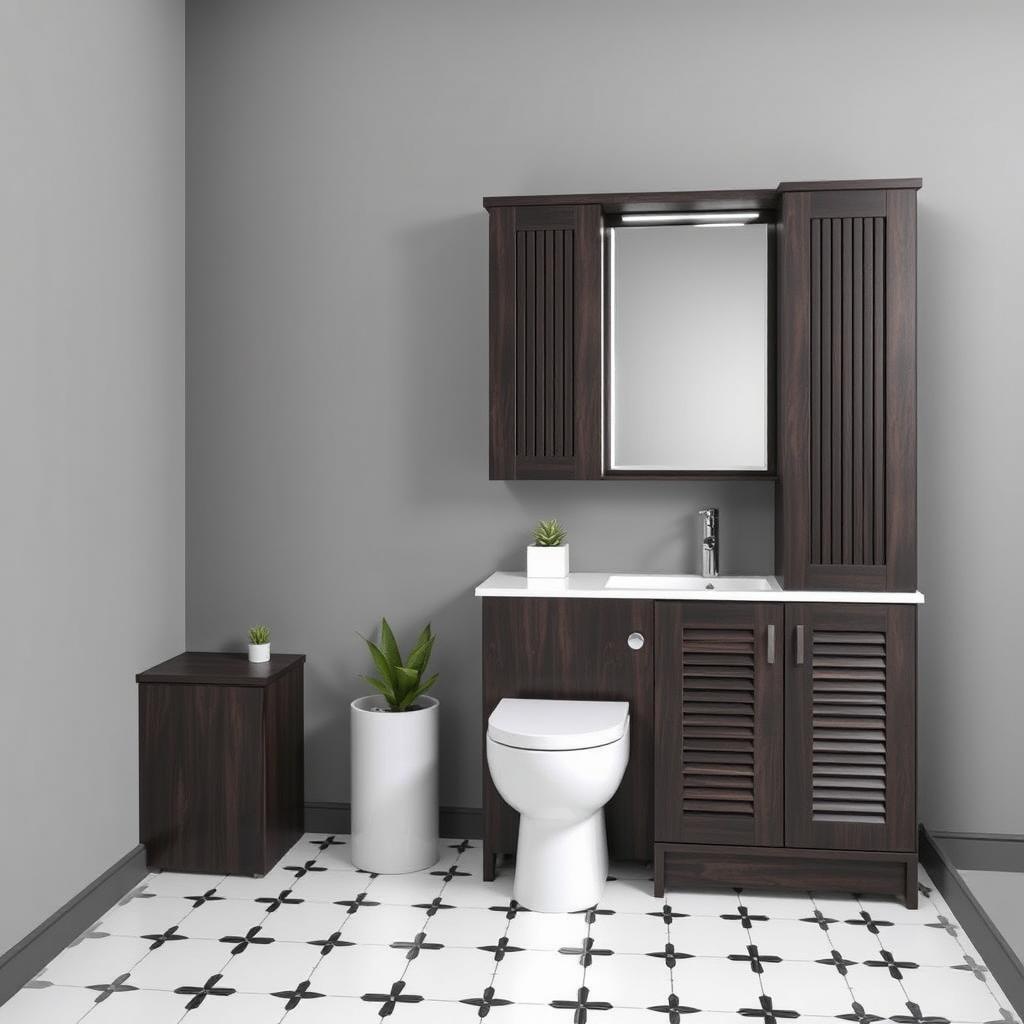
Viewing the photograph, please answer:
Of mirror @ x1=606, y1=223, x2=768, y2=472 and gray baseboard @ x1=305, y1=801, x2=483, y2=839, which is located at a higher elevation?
mirror @ x1=606, y1=223, x2=768, y2=472

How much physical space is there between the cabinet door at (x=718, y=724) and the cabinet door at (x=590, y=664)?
5cm

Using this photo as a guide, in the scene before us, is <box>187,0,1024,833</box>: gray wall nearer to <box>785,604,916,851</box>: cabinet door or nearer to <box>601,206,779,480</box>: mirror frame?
<box>601,206,779,480</box>: mirror frame

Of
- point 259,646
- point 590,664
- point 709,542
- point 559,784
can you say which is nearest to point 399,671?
point 259,646

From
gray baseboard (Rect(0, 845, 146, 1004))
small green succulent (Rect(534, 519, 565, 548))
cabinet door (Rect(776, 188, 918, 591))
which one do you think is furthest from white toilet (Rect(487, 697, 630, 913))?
gray baseboard (Rect(0, 845, 146, 1004))

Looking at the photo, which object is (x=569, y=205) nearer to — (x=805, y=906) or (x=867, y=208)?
(x=867, y=208)

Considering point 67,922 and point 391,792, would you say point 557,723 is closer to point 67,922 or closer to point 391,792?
point 391,792

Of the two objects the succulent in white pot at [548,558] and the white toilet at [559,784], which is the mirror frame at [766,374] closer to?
the succulent in white pot at [548,558]

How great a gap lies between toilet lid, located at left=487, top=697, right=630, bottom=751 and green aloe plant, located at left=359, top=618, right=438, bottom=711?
32 centimetres

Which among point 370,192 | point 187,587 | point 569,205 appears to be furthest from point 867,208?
point 187,587

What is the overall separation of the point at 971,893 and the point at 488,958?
4.17 feet

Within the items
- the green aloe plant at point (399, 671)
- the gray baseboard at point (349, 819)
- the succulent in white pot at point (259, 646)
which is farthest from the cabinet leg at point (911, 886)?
the succulent in white pot at point (259, 646)

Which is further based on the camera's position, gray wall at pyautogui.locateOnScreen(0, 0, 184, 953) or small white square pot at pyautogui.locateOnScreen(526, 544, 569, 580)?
small white square pot at pyautogui.locateOnScreen(526, 544, 569, 580)

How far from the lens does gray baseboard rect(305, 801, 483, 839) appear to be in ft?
11.2

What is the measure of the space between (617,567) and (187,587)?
1.40 metres
